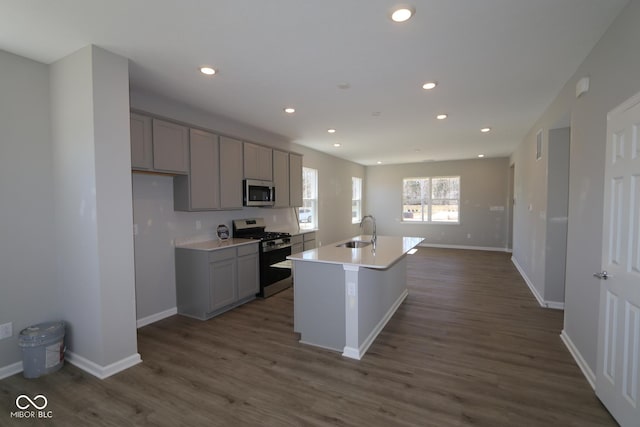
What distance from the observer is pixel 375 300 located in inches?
126

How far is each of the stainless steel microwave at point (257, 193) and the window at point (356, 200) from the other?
14.4 ft

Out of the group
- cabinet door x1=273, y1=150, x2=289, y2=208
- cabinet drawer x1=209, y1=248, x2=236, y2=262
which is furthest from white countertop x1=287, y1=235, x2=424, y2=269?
cabinet door x1=273, y1=150, x2=289, y2=208

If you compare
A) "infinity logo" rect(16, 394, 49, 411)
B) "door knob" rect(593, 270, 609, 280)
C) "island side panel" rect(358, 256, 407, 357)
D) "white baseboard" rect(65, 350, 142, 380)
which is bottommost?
"infinity logo" rect(16, 394, 49, 411)

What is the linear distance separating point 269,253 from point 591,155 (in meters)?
3.71

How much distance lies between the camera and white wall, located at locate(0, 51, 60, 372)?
2.44 m

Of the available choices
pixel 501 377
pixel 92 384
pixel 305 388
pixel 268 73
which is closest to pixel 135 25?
pixel 268 73

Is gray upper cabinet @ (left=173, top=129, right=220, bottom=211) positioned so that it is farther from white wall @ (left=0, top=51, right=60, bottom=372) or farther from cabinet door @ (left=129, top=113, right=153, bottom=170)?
white wall @ (left=0, top=51, right=60, bottom=372)

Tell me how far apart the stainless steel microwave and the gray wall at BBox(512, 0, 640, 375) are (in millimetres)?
3754

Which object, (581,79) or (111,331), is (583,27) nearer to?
(581,79)

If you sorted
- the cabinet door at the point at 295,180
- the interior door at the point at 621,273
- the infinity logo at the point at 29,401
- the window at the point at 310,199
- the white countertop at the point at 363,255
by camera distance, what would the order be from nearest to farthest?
the interior door at the point at 621,273, the infinity logo at the point at 29,401, the white countertop at the point at 363,255, the cabinet door at the point at 295,180, the window at the point at 310,199

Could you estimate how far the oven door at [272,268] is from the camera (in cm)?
439

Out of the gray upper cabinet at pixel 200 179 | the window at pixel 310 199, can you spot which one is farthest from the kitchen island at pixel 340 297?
the window at pixel 310 199

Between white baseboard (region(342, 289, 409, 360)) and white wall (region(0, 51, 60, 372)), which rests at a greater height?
white wall (region(0, 51, 60, 372))

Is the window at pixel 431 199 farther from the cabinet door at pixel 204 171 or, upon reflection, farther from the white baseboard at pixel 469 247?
the cabinet door at pixel 204 171
